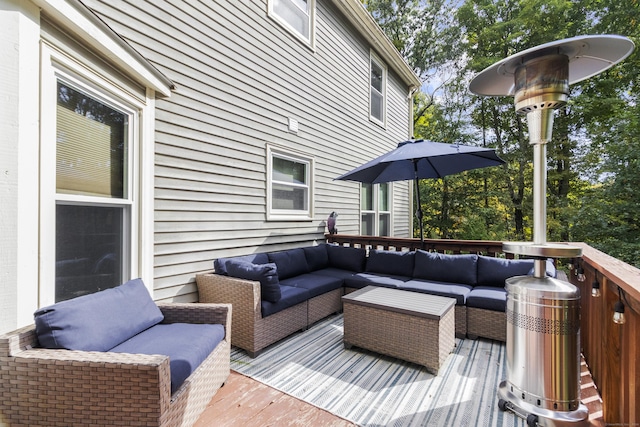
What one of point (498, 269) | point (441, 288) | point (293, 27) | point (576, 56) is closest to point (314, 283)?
point (441, 288)

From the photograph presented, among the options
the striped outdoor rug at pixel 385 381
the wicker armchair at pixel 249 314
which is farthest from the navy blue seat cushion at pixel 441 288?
the wicker armchair at pixel 249 314

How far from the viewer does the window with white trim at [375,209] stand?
725cm

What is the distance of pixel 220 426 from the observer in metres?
1.97

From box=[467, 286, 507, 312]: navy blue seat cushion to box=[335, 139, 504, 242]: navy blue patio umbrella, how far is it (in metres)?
1.21

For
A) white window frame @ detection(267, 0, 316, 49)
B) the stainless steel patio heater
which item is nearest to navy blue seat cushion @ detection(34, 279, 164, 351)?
the stainless steel patio heater

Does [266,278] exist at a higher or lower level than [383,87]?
lower

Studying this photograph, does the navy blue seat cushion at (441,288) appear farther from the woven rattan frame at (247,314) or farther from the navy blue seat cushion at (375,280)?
the woven rattan frame at (247,314)

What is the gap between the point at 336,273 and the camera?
4590 mm

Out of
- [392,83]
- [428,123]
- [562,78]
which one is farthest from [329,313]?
[428,123]

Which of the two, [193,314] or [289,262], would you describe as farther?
[289,262]

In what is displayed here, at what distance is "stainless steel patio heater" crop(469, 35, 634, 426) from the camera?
1.53m

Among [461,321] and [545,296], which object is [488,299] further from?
[545,296]

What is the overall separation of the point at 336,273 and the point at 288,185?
1604 millimetres

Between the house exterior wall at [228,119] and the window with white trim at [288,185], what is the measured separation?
5.1 inches
